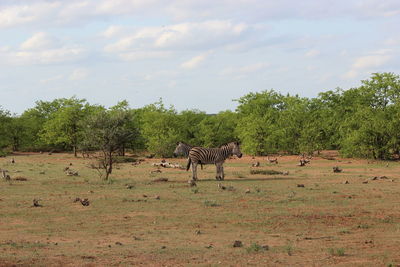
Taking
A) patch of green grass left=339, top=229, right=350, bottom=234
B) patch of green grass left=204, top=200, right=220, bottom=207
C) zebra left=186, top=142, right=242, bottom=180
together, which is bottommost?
patch of green grass left=339, top=229, right=350, bottom=234

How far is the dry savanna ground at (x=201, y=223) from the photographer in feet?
45.5

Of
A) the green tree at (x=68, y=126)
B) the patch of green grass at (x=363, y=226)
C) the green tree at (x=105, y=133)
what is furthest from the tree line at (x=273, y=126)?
the patch of green grass at (x=363, y=226)

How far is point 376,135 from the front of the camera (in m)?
51.5

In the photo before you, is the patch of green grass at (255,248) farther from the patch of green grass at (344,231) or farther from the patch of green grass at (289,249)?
the patch of green grass at (344,231)

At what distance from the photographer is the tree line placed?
52.0 m

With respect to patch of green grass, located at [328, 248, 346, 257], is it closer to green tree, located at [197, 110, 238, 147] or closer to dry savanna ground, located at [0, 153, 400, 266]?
dry savanna ground, located at [0, 153, 400, 266]

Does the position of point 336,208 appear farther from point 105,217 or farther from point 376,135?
point 376,135

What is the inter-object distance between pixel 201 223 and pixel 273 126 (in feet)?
134

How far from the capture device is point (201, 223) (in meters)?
19.0

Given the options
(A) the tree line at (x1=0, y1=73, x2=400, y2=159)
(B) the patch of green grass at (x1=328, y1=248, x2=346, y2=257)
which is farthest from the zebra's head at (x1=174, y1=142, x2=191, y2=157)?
(B) the patch of green grass at (x1=328, y1=248, x2=346, y2=257)

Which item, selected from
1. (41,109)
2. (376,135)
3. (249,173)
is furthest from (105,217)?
(41,109)

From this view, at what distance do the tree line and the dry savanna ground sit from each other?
1859 cm

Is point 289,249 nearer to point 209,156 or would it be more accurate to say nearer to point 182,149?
point 209,156

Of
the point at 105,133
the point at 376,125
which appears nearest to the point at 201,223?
the point at 105,133
